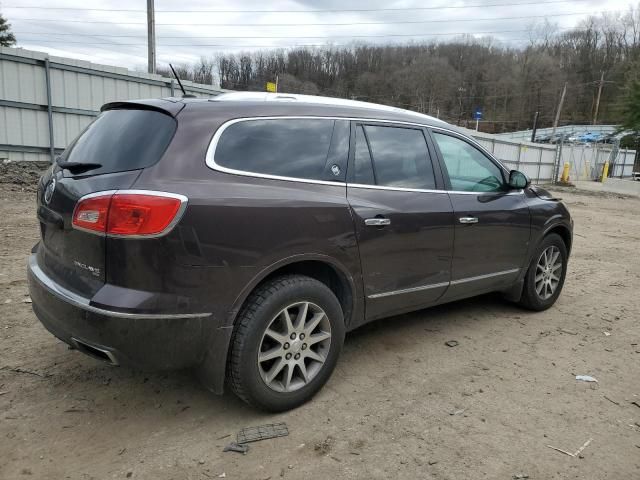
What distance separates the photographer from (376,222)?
319cm

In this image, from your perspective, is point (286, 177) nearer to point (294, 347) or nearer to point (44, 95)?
point (294, 347)

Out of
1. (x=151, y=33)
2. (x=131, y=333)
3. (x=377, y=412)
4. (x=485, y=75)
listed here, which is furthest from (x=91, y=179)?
(x=485, y=75)

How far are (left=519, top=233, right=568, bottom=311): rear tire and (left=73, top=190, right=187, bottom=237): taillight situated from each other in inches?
139

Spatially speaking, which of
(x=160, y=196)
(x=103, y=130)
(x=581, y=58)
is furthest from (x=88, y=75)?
(x=581, y=58)

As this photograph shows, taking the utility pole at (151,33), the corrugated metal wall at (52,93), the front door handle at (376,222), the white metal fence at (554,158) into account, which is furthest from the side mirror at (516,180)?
the white metal fence at (554,158)

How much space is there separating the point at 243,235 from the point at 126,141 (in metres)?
0.81

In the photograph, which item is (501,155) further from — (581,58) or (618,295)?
(581,58)

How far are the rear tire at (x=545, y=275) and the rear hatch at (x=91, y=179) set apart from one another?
3.58 meters

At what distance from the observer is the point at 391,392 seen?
3.23 metres

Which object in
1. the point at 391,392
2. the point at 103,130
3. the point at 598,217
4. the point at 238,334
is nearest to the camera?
the point at 238,334

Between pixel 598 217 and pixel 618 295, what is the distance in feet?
32.8

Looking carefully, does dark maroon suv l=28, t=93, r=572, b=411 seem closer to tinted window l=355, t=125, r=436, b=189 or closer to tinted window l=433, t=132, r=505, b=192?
tinted window l=355, t=125, r=436, b=189

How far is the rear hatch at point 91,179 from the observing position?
8.05 ft

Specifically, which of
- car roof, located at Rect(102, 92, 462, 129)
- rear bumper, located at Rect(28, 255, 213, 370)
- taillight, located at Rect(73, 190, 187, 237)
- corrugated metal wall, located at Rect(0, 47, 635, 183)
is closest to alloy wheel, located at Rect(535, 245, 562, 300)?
car roof, located at Rect(102, 92, 462, 129)
